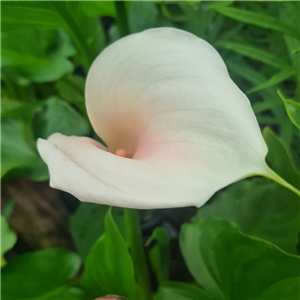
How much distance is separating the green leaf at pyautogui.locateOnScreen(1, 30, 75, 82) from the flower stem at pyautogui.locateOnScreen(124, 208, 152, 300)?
0.20 metres

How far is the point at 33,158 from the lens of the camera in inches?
17.4

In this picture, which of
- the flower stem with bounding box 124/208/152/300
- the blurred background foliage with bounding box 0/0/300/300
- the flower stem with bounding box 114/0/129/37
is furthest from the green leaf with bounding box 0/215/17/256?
the flower stem with bounding box 114/0/129/37

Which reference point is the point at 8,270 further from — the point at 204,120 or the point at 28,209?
the point at 204,120

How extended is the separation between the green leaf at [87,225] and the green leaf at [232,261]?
0.39 feet

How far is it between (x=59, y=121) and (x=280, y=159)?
238mm

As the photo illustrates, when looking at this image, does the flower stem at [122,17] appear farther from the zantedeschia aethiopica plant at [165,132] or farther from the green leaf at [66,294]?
the green leaf at [66,294]

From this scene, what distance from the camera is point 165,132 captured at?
261 mm

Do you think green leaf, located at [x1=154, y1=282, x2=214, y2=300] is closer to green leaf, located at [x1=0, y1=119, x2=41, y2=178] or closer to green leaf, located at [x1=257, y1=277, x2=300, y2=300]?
green leaf, located at [x1=257, y1=277, x2=300, y2=300]

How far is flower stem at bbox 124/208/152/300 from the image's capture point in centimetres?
38

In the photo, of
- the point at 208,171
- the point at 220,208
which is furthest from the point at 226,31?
the point at 208,171

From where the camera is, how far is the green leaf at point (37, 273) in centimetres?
38

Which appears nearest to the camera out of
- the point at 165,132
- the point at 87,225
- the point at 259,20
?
the point at 165,132

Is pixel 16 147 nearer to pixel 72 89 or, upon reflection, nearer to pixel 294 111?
pixel 72 89

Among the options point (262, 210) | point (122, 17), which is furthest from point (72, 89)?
point (262, 210)
